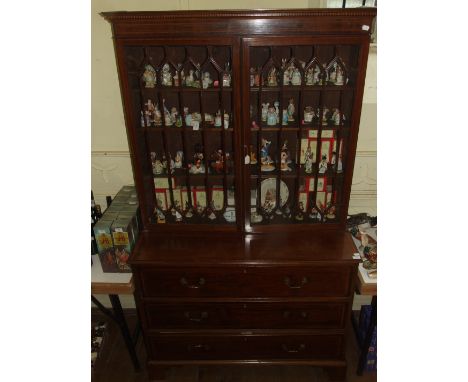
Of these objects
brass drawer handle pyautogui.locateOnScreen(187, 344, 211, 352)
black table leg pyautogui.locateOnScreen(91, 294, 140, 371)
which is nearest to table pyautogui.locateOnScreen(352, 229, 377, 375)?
brass drawer handle pyautogui.locateOnScreen(187, 344, 211, 352)

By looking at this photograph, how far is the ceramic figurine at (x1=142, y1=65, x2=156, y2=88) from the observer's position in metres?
1.86

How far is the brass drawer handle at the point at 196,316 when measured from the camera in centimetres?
213

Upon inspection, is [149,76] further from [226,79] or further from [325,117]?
[325,117]

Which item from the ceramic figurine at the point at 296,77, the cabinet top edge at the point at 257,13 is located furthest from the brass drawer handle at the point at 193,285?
the cabinet top edge at the point at 257,13

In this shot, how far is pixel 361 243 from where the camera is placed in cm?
225

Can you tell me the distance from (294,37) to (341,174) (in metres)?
0.81

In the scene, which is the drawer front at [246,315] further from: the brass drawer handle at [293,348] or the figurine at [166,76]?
the figurine at [166,76]

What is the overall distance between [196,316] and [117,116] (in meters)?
1.35

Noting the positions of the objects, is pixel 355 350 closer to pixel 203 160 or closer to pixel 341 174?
pixel 341 174

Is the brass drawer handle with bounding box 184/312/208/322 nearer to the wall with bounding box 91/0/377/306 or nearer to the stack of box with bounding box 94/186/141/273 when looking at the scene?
the stack of box with bounding box 94/186/141/273

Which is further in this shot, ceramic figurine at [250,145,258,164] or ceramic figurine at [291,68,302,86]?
ceramic figurine at [250,145,258,164]

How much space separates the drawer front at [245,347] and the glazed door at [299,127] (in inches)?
27.2

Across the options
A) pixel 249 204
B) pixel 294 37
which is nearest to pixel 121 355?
pixel 249 204

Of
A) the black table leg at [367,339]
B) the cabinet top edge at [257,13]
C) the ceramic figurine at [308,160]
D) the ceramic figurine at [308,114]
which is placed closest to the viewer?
the cabinet top edge at [257,13]
